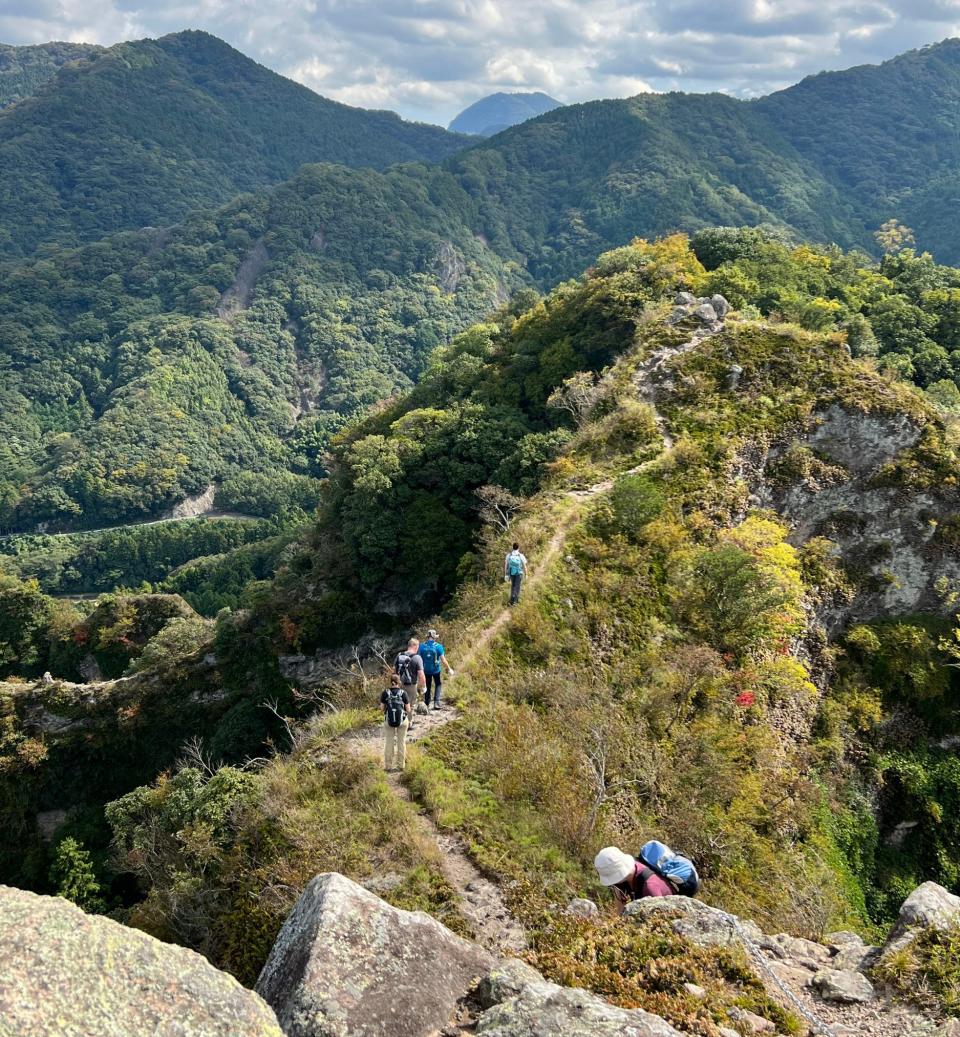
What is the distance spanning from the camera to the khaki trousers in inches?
496

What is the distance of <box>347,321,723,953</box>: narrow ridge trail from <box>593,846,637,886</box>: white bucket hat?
4.82 ft

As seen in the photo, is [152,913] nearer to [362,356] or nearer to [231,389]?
[231,389]

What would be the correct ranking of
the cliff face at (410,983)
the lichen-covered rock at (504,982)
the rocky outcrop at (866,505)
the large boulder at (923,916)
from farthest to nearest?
1. the rocky outcrop at (866,505)
2. the large boulder at (923,916)
3. the lichen-covered rock at (504,982)
4. the cliff face at (410,983)

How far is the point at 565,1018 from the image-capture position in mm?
6801

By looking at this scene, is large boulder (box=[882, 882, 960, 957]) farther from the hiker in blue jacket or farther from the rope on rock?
the hiker in blue jacket

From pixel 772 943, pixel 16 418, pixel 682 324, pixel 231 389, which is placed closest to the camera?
pixel 772 943

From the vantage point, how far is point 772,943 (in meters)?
9.90

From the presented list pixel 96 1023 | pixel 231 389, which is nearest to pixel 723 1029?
pixel 96 1023

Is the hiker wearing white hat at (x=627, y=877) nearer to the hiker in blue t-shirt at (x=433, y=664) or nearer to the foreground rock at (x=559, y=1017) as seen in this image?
the foreground rock at (x=559, y=1017)

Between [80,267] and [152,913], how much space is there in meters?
225

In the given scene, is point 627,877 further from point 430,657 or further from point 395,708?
point 430,657

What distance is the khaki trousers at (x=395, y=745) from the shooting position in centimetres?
1261

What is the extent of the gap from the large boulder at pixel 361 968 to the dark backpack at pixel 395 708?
378cm

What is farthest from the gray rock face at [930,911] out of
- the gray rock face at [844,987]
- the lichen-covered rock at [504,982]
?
the lichen-covered rock at [504,982]
